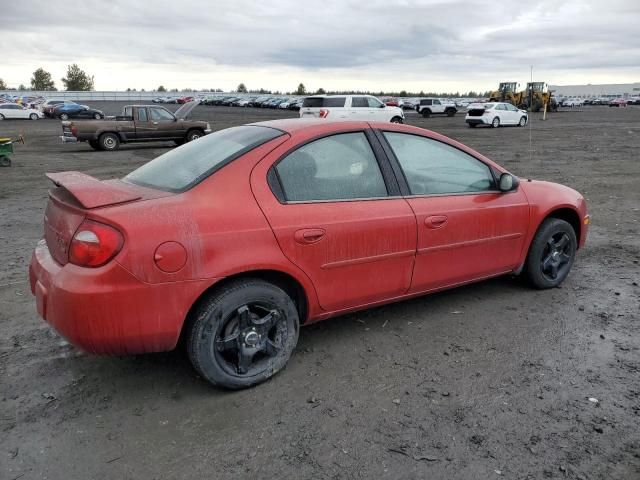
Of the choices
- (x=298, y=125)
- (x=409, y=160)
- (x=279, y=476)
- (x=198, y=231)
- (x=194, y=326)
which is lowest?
(x=279, y=476)

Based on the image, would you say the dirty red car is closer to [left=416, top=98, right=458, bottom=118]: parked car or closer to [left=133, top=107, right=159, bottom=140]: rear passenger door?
[left=133, top=107, right=159, bottom=140]: rear passenger door

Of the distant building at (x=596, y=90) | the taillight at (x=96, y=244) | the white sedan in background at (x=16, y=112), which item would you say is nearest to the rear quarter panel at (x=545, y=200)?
the taillight at (x=96, y=244)

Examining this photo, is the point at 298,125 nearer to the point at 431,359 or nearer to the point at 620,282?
the point at 431,359

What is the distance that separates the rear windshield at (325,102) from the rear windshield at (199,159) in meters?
21.7

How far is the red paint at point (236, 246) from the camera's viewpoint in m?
2.77

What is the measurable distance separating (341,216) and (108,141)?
1748 cm

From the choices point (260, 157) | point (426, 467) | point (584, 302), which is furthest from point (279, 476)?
point (584, 302)

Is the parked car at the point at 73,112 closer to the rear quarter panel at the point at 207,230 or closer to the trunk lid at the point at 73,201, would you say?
the trunk lid at the point at 73,201

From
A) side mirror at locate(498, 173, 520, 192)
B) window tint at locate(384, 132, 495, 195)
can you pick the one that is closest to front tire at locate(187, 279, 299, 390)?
window tint at locate(384, 132, 495, 195)

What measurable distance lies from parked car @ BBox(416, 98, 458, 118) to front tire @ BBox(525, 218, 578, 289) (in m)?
43.5

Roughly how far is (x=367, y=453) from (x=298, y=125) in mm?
2138

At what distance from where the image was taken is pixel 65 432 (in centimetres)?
280

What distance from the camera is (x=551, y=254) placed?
476cm

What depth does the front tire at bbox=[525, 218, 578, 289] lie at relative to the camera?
15.1ft
